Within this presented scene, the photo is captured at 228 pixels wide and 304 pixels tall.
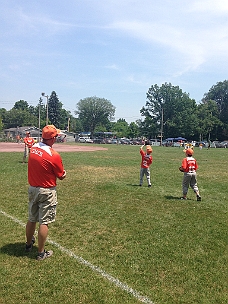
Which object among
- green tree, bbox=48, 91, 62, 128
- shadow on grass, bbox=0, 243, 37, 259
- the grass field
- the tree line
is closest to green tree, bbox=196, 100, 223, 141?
the tree line

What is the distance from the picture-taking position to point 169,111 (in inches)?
3607

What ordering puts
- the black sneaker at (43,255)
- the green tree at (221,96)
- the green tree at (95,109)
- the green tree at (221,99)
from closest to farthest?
the black sneaker at (43,255)
the green tree at (221,99)
the green tree at (221,96)
the green tree at (95,109)

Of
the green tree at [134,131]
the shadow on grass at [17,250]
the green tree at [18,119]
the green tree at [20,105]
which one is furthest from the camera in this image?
the green tree at [20,105]

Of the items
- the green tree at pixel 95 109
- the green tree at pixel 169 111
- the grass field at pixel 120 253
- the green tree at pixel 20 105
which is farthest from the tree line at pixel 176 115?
the grass field at pixel 120 253

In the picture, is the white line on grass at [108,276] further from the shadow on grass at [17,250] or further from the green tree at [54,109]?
the green tree at [54,109]

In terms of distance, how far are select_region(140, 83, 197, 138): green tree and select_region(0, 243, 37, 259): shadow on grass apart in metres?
83.6

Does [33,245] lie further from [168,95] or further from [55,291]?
[168,95]

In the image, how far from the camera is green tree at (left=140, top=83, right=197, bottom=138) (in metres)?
86.6

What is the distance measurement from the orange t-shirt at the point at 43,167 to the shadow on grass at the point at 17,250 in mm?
1139

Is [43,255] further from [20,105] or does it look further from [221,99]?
[20,105]

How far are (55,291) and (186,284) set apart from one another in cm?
172

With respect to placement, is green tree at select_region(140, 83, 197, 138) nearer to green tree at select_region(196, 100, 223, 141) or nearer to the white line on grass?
green tree at select_region(196, 100, 223, 141)

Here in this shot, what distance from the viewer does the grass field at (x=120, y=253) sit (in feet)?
11.9

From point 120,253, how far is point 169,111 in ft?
295
